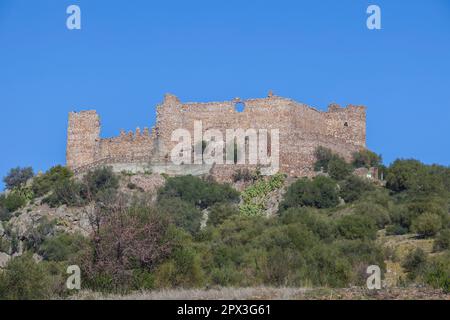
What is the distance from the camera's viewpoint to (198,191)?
1989 inches

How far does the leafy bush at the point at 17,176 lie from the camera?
58.7 metres

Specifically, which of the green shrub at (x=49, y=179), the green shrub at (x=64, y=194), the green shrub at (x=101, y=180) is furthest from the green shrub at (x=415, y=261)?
the green shrub at (x=49, y=179)

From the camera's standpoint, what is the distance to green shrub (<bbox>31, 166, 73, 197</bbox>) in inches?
2082

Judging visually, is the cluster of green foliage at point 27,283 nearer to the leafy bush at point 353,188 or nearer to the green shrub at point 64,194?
the green shrub at point 64,194

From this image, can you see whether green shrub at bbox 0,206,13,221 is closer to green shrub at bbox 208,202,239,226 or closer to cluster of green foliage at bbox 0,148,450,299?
cluster of green foliage at bbox 0,148,450,299

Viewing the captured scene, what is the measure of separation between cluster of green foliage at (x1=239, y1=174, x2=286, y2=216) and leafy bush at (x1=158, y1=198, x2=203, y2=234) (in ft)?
7.01

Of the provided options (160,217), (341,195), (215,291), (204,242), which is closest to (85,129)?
(341,195)

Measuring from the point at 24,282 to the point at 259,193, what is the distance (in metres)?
24.2

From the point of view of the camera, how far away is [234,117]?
53906 millimetres

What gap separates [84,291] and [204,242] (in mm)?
14909

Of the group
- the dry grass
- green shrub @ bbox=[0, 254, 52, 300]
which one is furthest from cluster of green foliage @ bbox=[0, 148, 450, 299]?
the dry grass

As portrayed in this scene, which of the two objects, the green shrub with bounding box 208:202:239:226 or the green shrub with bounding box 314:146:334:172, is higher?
the green shrub with bounding box 314:146:334:172

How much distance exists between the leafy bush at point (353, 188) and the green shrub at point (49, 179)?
43.6 feet

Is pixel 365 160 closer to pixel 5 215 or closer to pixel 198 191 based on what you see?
pixel 198 191
